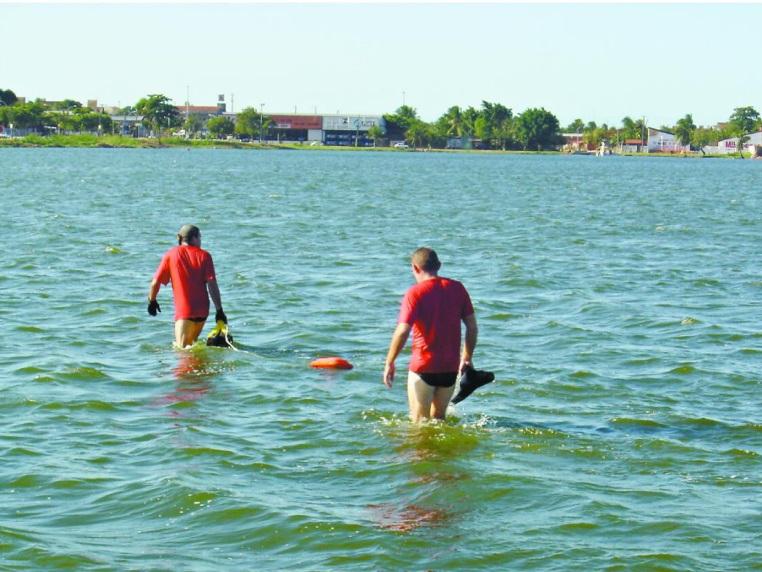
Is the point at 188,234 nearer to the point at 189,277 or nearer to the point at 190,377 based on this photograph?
the point at 189,277

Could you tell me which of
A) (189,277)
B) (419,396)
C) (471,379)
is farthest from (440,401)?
(189,277)

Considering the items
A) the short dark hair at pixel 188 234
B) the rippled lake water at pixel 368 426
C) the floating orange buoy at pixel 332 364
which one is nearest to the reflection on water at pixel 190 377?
the rippled lake water at pixel 368 426

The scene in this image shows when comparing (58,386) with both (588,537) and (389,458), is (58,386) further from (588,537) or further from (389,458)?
(588,537)

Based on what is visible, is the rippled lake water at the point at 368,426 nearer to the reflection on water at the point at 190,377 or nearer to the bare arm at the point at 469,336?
the reflection on water at the point at 190,377

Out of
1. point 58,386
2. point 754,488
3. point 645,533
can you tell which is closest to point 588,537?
point 645,533

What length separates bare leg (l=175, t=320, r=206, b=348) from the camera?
54.0 ft

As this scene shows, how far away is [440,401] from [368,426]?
114cm

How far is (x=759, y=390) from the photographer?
15164 millimetres

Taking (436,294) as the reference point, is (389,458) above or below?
below

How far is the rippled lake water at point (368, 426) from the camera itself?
9641mm

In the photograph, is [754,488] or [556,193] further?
[556,193]

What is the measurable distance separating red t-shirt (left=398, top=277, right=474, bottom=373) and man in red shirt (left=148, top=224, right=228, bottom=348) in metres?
4.60

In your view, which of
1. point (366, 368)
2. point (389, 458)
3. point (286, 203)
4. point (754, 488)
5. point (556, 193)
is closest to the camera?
point (754, 488)

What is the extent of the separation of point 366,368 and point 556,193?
53935 mm
